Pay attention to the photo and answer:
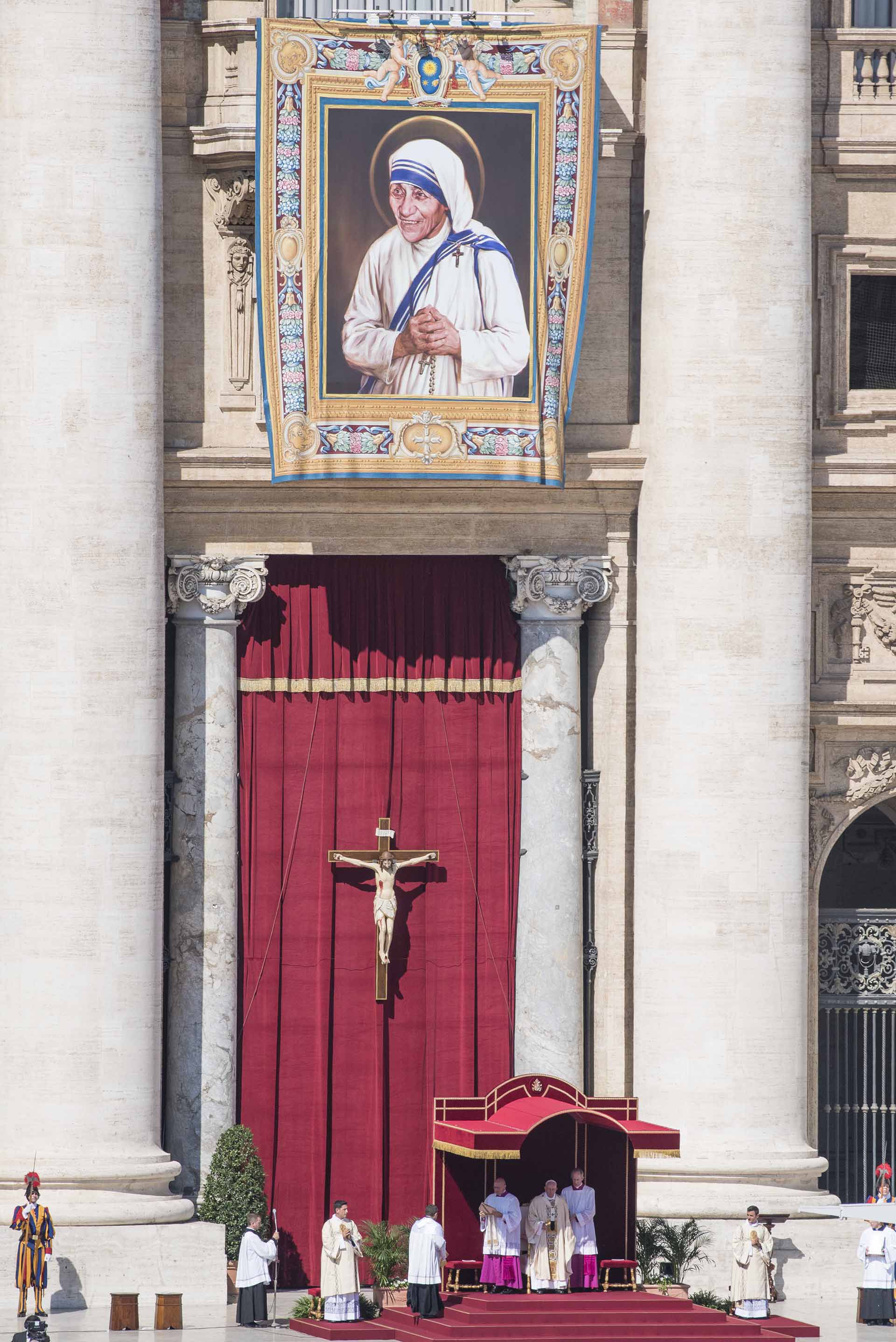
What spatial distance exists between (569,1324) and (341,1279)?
2.50 m

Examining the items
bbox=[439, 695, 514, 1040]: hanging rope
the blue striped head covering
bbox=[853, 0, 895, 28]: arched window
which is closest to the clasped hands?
the blue striped head covering

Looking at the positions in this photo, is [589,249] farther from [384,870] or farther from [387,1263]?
[387,1263]

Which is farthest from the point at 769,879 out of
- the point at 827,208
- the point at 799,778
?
the point at 827,208

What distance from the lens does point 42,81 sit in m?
30.3

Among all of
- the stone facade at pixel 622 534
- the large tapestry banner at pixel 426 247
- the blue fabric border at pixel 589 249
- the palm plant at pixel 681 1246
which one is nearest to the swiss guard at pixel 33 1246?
the stone facade at pixel 622 534

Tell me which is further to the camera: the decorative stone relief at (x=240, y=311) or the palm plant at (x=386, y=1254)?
the decorative stone relief at (x=240, y=311)

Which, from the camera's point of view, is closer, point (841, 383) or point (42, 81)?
point (42, 81)

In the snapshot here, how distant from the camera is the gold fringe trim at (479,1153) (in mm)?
27297

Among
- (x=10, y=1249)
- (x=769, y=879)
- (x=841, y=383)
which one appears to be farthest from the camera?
(x=841, y=383)

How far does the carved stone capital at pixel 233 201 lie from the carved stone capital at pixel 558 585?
5.22m

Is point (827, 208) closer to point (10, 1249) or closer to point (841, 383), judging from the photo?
point (841, 383)

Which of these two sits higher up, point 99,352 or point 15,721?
point 99,352

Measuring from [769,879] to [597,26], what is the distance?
1004 centimetres

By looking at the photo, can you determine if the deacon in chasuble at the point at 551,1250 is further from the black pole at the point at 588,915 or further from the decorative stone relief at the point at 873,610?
the decorative stone relief at the point at 873,610
